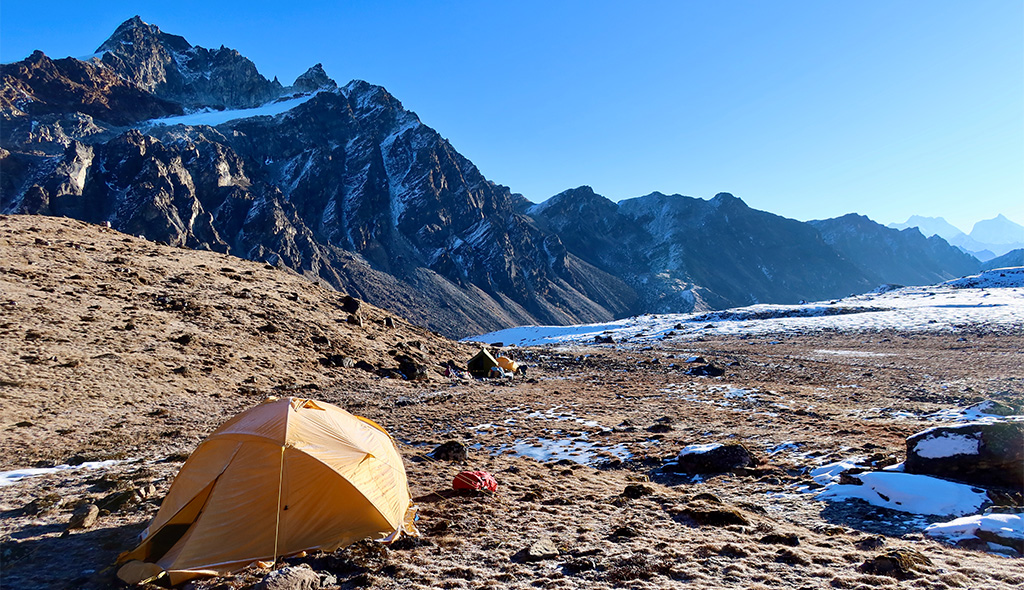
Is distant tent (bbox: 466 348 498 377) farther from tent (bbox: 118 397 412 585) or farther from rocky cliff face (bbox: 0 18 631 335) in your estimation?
rocky cliff face (bbox: 0 18 631 335)

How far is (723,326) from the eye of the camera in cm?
6888

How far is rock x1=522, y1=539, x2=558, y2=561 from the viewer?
6379mm

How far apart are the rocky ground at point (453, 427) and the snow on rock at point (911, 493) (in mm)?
366

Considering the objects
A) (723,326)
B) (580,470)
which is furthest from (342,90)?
(580,470)

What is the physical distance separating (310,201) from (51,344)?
152777mm

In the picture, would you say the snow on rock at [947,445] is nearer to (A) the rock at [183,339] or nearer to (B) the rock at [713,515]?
(B) the rock at [713,515]

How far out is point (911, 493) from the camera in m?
8.09

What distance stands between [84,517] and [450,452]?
264 inches

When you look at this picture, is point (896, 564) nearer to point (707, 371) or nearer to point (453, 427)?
point (453, 427)

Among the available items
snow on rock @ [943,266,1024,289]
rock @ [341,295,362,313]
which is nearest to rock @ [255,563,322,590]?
rock @ [341,295,362,313]

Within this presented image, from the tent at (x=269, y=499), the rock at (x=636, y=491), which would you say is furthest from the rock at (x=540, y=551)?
the rock at (x=636, y=491)

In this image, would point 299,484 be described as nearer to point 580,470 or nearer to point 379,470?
point 379,470

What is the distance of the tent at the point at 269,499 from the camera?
6.02 meters

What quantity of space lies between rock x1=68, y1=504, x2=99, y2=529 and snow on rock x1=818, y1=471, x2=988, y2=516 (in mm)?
12400
